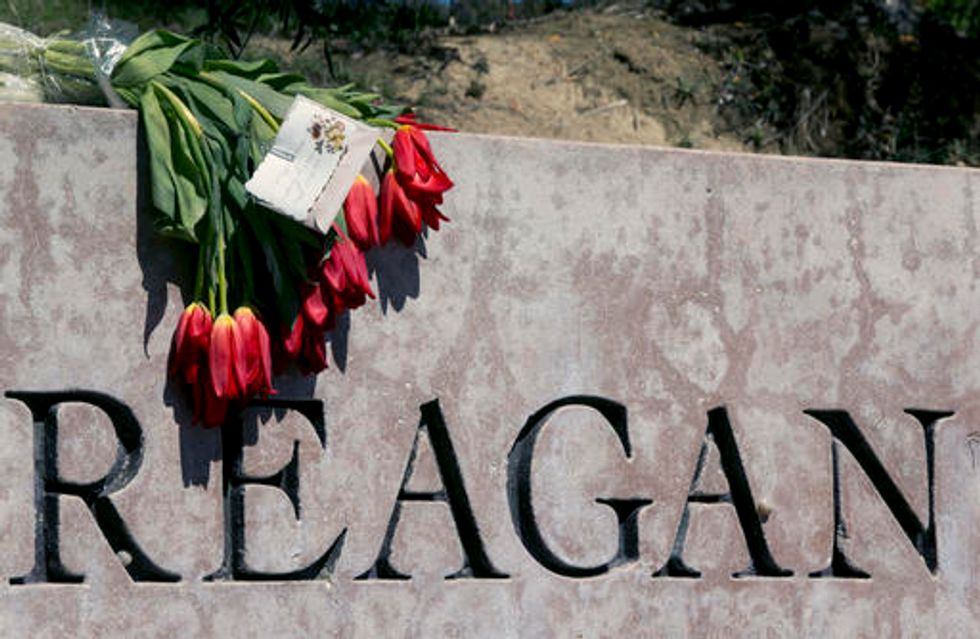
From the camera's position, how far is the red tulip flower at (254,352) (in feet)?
10.2

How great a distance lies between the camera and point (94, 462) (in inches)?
122

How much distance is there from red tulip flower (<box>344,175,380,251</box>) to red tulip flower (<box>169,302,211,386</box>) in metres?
0.30

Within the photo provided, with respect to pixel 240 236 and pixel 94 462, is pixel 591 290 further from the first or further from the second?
pixel 94 462

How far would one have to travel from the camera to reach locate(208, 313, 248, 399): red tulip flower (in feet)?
10.0

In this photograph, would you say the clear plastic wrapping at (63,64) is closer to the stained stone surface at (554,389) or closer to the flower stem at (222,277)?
the stained stone surface at (554,389)

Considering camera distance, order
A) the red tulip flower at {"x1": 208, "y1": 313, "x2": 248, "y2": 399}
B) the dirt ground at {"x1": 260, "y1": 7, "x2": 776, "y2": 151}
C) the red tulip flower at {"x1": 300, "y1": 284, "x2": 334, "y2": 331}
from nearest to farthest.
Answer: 1. the red tulip flower at {"x1": 208, "y1": 313, "x2": 248, "y2": 399}
2. the red tulip flower at {"x1": 300, "y1": 284, "x2": 334, "y2": 331}
3. the dirt ground at {"x1": 260, "y1": 7, "x2": 776, "y2": 151}

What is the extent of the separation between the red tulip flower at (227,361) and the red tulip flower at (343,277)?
0.19m

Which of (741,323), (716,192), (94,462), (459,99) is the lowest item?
(94,462)

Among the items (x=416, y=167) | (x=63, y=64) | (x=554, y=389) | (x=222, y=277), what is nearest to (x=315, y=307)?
(x=222, y=277)

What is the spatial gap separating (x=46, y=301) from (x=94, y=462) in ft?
0.93

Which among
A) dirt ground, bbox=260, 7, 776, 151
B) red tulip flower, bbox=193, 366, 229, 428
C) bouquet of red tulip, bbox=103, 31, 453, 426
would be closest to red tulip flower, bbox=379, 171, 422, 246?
bouquet of red tulip, bbox=103, 31, 453, 426

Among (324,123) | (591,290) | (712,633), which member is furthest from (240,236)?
(712,633)

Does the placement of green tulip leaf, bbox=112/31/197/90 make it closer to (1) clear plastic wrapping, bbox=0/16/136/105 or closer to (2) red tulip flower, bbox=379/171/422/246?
(1) clear plastic wrapping, bbox=0/16/136/105

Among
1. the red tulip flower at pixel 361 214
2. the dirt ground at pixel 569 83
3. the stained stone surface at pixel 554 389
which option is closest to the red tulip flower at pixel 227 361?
the stained stone surface at pixel 554 389
